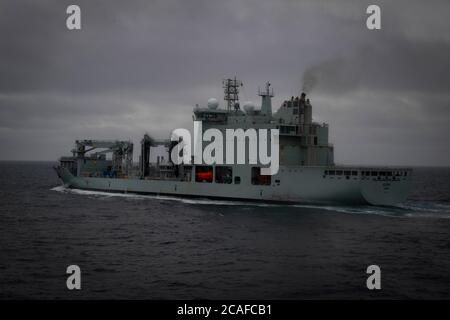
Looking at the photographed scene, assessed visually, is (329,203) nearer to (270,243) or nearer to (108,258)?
(270,243)

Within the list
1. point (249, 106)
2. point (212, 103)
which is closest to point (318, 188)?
point (249, 106)

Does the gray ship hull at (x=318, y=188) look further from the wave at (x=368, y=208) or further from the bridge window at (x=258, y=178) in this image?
the bridge window at (x=258, y=178)

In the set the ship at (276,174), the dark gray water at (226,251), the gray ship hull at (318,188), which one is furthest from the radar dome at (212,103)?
the dark gray water at (226,251)

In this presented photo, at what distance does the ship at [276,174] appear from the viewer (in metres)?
38.1

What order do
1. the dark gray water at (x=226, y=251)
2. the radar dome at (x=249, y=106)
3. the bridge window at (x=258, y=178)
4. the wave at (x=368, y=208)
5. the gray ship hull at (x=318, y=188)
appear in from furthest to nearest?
the radar dome at (x=249, y=106)
the bridge window at (x=258, y=178)
the gray ship hull at (x=318, y=188)
the wave at (x=368, y=208)
the dark gray water at (x=226, y=251)

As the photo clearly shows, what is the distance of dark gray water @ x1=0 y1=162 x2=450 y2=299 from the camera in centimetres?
1816

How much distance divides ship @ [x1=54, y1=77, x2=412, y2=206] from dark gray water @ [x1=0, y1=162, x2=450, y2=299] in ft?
4.48

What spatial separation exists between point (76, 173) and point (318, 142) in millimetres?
33073

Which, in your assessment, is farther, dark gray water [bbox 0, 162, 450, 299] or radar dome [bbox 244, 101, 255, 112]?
radar dome [bbox 244, 101, 255, 112]

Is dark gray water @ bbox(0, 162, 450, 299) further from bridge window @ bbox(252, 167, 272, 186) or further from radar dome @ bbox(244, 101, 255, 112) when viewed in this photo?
radar dome @ bbox(244, 101, 255, 112)

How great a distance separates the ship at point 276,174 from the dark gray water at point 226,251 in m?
1.37

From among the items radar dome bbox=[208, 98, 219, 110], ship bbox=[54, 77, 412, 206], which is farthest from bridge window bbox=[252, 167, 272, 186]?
radar dome bbox=[208, 98, 219, 110]

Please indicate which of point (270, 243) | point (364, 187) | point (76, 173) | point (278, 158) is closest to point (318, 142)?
point (278, 158)

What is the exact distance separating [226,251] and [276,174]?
17.1 m
